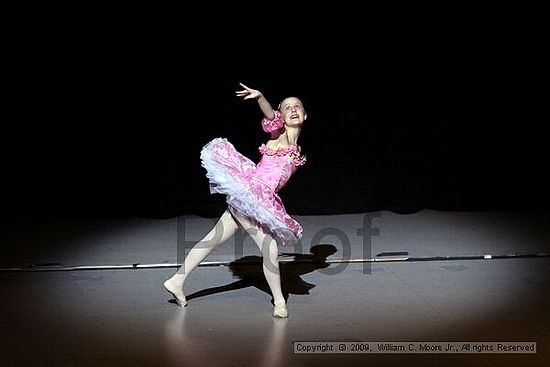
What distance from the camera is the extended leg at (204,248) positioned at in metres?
3.99

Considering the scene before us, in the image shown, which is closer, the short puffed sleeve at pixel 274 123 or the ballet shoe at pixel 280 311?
the ballet shoe at pixel 280 311

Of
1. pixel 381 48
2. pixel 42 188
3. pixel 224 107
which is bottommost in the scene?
pixel 42 188

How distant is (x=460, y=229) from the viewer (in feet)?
18.5

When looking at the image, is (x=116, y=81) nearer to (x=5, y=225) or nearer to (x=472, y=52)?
(x=5, y=225)

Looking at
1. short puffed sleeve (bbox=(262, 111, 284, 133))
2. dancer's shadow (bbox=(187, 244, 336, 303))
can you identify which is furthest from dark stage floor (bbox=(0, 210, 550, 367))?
short puffed sleeve (bbox=(262, 111, 284, 133))

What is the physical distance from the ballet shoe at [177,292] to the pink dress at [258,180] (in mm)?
452

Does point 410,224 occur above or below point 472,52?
below

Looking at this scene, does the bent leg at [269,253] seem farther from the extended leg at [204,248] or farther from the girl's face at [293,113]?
Answer: the girl's face at [293,113]

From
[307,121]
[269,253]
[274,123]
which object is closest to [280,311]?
[269,253]

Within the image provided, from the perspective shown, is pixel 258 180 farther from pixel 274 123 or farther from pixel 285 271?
pixel 285 271

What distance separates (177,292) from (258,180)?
62cm

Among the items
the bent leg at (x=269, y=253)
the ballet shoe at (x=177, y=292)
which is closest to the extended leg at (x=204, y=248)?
the ballet shoe at (x=177, y=292)

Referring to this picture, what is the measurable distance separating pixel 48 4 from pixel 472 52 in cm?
279

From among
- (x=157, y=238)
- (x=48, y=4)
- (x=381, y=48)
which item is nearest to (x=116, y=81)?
(x=48, y=4)
